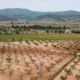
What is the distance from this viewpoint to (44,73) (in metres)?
25.8

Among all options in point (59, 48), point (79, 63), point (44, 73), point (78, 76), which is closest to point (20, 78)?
point (44, 73)

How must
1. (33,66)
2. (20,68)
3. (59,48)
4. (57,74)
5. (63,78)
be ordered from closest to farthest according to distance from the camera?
(63,78), (57,74), (20,68), (33,66), (59,48)

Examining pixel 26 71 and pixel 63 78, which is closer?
pixel 63 78

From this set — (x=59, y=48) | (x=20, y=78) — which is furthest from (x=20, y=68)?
(x=59, y=48)

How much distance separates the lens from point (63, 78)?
22797mm

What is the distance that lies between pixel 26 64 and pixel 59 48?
19.4 m

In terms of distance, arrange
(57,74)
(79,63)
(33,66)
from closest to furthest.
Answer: (57,74) < (33,66) < (79,63)

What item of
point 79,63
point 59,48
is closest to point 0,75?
point 79,63

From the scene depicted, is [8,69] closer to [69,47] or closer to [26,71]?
[26,71]

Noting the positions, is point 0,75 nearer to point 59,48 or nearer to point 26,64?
point 26,64

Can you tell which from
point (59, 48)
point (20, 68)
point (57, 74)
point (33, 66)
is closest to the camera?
point (57, 74)

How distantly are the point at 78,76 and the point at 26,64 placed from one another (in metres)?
7.93

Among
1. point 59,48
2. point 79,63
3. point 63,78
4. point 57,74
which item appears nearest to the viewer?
point 63,78

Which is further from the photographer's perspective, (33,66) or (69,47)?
(69,47)
